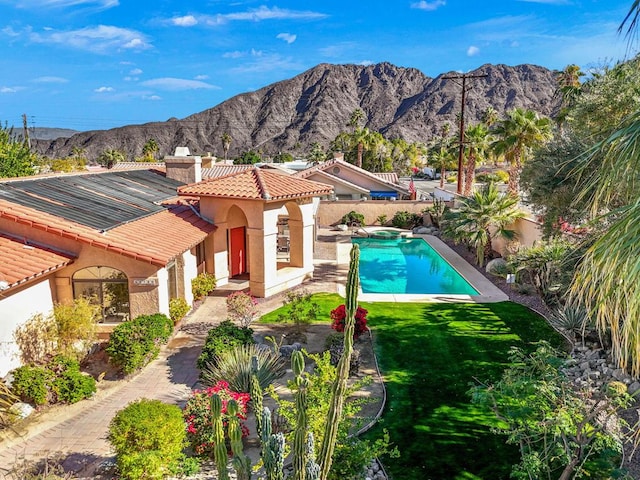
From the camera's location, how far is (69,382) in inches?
482

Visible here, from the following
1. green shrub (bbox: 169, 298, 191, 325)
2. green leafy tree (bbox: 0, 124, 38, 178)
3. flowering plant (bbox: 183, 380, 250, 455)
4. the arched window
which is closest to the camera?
flowering plant (bbox: 183, 380, 250, 455)

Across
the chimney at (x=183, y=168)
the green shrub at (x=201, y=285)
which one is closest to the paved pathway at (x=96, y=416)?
A: the green shrub at (x=201, y=285)

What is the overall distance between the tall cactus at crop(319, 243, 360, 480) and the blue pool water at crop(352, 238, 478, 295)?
58.3 feet

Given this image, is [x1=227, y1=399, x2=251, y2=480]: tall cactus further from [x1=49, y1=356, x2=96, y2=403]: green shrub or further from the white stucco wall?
the white stucco wall

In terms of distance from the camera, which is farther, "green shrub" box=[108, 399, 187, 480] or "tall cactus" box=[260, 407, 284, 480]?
"green shrub" box=[108, 399, 187, 480]

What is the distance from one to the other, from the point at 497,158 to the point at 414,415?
28.5m

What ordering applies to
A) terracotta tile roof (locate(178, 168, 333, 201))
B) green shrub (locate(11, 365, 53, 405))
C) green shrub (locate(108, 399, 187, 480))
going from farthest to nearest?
terracotta tile roof (locate(178, 168, 333, 201))
green shrub (locate(11, 365, 53, 405))
green shrub (locate(108, 399, 187, 480))

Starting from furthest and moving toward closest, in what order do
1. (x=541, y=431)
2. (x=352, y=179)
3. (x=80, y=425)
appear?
(x=352, y=179), (x=80, y=425), (x=541, y=431)

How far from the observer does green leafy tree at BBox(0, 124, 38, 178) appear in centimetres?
4153

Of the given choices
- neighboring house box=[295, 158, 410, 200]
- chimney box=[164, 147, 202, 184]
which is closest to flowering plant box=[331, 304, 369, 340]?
chimney box=[164, 147, 202, 184]

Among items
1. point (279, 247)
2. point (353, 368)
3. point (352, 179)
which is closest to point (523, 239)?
point (279, 247)

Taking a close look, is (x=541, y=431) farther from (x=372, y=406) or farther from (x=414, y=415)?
(x=372, y=406)

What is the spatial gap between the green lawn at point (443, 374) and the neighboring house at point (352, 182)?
26885mm

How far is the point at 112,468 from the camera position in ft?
31.0
